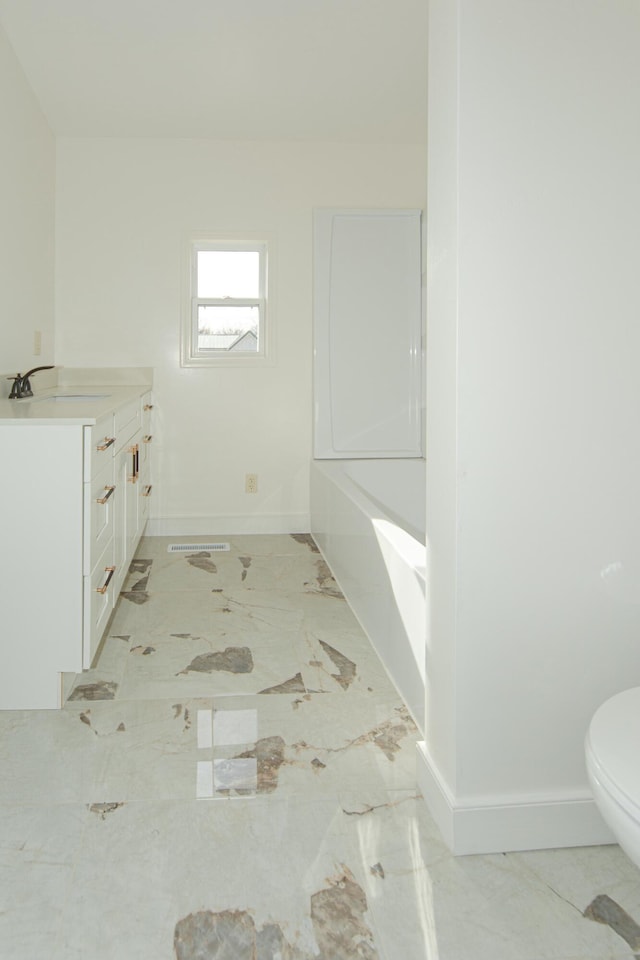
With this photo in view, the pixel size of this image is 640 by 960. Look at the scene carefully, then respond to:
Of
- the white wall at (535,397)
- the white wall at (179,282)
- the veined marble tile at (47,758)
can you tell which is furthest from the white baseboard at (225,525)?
the white wall at (535,397)

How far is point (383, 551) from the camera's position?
2.70 m

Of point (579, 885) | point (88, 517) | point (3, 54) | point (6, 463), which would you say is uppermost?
point (3, 54)

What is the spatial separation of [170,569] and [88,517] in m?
1.73

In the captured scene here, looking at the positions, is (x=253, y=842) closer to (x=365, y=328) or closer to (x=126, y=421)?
(x=126, y=421)

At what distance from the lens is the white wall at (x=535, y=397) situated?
63.2 inches

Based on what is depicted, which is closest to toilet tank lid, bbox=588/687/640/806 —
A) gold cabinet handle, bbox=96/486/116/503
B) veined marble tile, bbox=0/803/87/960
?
veined marble tile, bbox=0/803/87/960

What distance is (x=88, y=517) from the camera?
2379 millimetres

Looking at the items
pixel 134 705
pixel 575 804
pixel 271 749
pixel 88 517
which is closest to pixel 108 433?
pixel 88 517

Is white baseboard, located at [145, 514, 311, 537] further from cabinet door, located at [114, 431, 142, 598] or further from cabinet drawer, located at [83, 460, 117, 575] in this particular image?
cabinet drawer, located at [83, 460, 117, 575]

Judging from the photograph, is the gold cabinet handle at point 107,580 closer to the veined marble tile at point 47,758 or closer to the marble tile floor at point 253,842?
the marble tile floor at point 253,842

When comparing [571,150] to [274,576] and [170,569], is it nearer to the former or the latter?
[274,576]

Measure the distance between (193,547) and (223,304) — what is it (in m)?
1.50

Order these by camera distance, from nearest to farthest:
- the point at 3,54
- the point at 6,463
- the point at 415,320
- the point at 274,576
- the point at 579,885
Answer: the point at 579,885 < the point at 6,463 < the point at 3,54 < the point at 274,576 < the point at 415,320

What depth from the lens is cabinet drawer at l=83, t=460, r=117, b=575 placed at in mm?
2383
